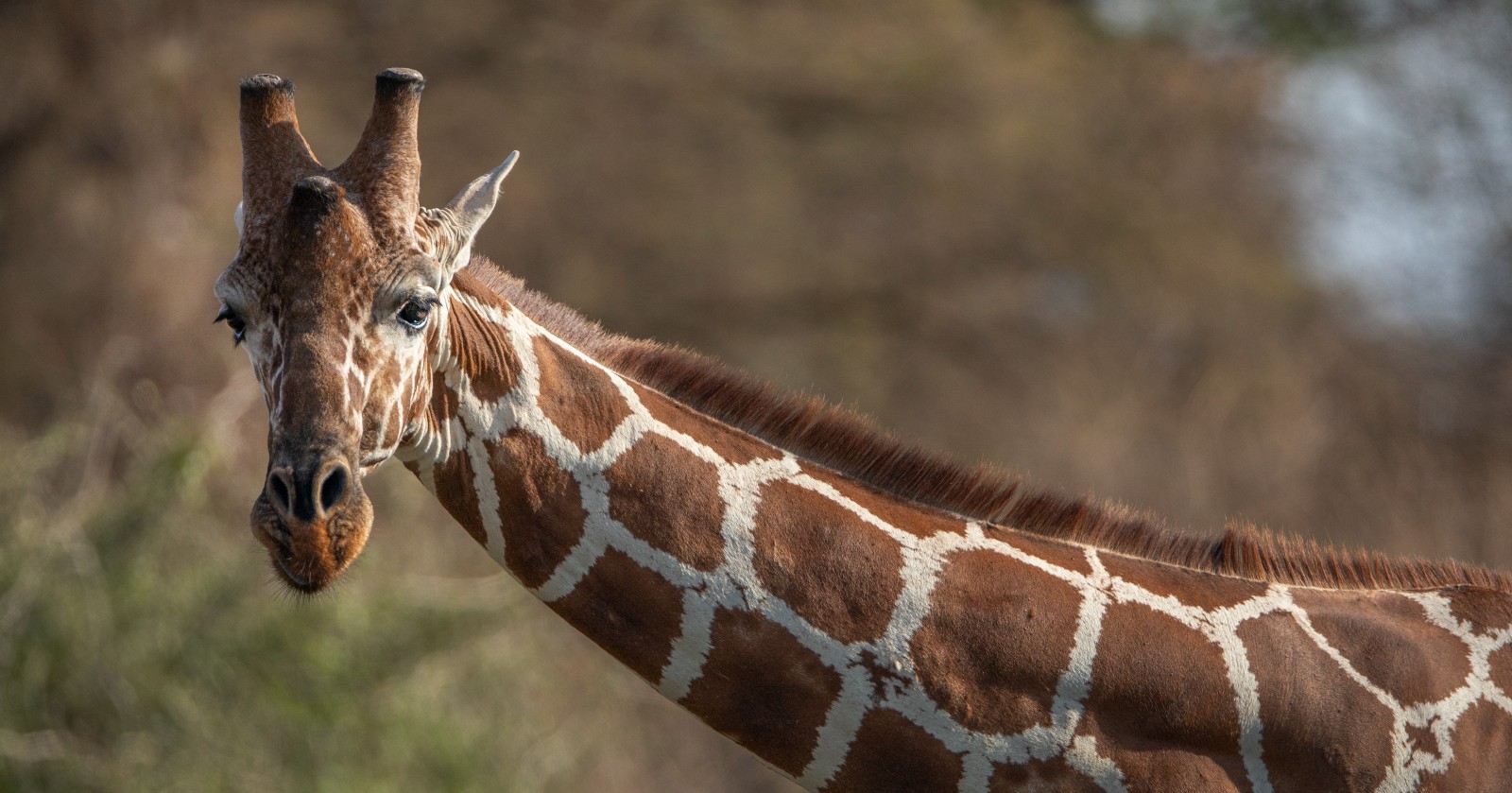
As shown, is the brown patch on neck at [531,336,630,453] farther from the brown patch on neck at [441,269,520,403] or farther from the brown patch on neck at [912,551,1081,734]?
the brown patch on neck at [912,551,1081,734]

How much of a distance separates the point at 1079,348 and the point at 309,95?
14.4m

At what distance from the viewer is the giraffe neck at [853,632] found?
13.9ft

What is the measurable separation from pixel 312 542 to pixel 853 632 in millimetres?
1566

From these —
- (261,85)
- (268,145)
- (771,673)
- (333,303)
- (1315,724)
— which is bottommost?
(1315,724)

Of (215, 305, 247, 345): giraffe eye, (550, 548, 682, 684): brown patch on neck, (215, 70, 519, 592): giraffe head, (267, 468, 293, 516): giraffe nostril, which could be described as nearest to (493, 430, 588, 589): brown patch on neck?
(550, 548, 682, 684): brown patch on neck

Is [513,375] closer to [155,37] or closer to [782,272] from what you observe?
[155,37]

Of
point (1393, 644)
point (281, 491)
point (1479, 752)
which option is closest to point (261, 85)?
point (281, 491)

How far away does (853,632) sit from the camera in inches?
167

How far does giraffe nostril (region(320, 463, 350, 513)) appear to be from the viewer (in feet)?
12.3

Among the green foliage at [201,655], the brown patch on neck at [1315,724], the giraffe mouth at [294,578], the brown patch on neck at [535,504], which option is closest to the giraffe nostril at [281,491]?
the giraffe mouth at [294,578]

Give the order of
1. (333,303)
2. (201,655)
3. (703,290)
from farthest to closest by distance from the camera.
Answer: (703,290)
(201,655)
(333,303)

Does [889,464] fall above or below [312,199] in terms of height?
below

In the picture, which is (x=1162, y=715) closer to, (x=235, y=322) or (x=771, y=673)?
(x=771, y=673)

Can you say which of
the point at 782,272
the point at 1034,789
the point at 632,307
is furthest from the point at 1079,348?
the point at 1034,789
